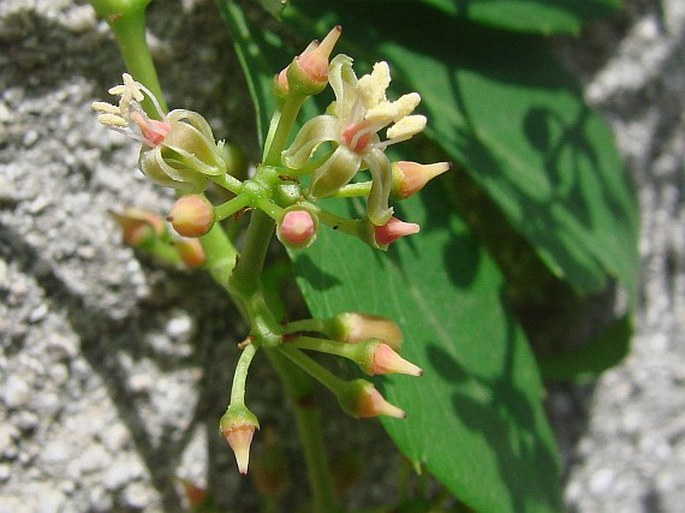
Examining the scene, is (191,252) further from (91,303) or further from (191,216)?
(191,216)

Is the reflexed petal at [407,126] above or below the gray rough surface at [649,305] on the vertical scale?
above

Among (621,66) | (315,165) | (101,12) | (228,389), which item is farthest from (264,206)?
(621,66)

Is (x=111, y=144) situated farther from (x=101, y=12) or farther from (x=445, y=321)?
(x=445, y=321)

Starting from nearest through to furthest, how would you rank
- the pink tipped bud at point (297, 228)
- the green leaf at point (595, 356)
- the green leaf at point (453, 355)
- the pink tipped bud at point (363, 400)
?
1. the pink tipped bud at point (297, 228)
2. the pink tipped bud at point (363, 400)
3. the green leaf at point (453, 355)
4. the green leaf at point (595, 356)

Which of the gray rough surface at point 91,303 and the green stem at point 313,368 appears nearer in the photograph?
the green stem at point 313,368

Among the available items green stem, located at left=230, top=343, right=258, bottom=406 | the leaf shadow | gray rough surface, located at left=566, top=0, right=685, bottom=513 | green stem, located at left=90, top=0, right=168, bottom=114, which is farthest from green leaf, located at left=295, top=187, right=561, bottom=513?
gray rough surface, located at left=566, top=0, right=685, bottom=513

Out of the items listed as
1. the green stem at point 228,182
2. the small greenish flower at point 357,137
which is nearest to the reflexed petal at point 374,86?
the small greenish flower at point 357,137

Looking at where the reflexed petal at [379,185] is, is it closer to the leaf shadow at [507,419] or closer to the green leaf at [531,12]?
the leaf shadow at [507,419]

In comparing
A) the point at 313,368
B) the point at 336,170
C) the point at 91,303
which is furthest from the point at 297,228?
the point at 91,303
